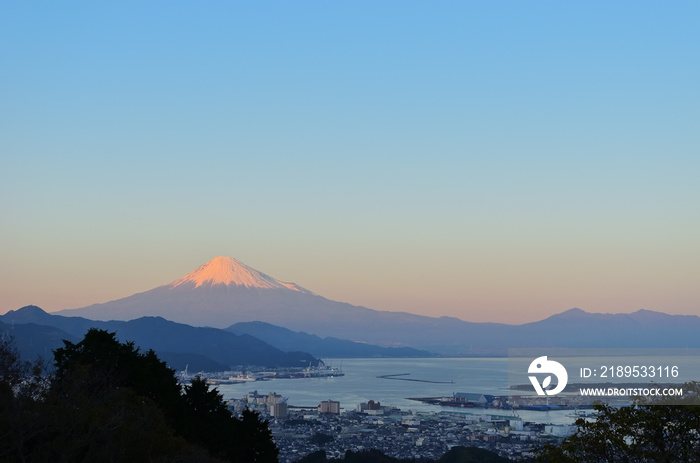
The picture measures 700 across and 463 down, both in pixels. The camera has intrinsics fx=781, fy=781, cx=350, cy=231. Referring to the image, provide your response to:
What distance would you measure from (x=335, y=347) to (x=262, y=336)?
1572 cm

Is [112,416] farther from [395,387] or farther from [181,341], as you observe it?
[181,341]

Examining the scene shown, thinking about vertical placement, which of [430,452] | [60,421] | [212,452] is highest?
[60,421]

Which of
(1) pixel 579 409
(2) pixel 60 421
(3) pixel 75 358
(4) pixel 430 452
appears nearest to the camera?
(2) pixel 60 421

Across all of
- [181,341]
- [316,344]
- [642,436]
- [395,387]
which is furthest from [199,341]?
[642,436]

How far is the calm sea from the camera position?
4856cm

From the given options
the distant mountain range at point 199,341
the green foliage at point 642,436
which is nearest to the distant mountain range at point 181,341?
the distant mountain range at point 199,341

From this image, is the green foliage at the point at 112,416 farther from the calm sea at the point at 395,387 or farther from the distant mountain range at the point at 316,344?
the distant mountain range at the point at 316,344

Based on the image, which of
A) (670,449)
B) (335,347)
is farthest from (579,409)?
(335,347)

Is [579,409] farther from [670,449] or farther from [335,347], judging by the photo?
[335,347]

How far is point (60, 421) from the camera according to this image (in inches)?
318

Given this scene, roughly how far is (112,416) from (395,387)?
61.3 metres

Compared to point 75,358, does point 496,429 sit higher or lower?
lower

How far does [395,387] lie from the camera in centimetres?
6856

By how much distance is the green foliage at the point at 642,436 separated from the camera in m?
8.15
